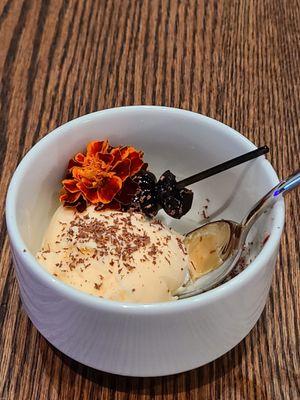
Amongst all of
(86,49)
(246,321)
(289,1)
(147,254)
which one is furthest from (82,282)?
(289,1)

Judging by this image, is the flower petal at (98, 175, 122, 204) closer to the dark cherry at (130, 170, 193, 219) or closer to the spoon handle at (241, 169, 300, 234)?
the dark cherry at (130, 170, 193, 219)

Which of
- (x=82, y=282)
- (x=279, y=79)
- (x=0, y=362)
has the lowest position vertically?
(x=0, y=362)

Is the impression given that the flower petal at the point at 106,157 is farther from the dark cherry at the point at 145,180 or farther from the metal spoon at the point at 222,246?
the metal spoon at the point at 222,246

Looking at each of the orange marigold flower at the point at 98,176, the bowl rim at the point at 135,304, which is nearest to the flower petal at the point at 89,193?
the orange marigold flower at the point at 98,176

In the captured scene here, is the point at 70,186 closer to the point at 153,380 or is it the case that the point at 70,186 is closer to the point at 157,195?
the point at 157,195

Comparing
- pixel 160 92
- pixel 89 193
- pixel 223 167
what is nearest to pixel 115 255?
pixel 89 193

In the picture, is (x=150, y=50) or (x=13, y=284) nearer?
(x=13, y=284)

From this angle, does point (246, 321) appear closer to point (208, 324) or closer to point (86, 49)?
point (208, 324)

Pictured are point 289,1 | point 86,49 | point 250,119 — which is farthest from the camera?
point 289,1
